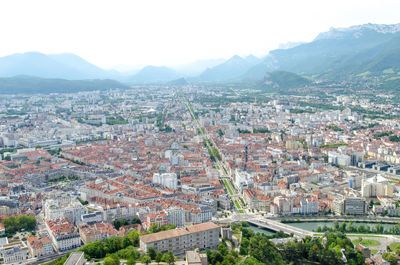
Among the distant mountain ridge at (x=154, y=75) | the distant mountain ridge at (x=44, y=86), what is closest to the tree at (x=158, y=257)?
the distant mountain ridge at (x=44, y=86)

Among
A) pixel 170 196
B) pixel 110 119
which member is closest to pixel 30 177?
pixel 170 196

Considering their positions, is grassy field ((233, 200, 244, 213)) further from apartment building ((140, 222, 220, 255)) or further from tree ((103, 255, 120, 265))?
tree ((103, 255, 120, 265))

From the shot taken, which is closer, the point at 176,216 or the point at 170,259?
the point at 170,259

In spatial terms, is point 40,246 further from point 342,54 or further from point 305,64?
point 305,64

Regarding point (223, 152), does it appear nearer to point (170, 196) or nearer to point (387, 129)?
point (170, 196)

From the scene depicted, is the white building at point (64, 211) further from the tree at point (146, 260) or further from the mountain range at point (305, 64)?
the mountain range at point (305, 64)

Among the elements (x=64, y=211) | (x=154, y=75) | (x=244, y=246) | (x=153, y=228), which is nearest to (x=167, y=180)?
(x=64, y=211)

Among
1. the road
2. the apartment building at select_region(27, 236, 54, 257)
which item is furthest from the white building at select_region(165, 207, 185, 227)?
the apartment building at select_region(27, 236, 54, 257)
